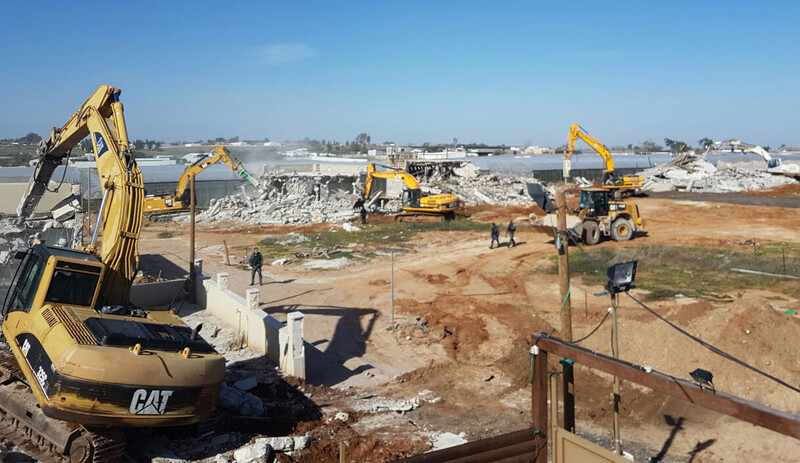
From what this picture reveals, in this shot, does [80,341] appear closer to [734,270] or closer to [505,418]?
[505,418]

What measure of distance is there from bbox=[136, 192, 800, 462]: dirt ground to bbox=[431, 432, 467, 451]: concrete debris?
171mm

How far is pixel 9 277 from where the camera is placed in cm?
2056

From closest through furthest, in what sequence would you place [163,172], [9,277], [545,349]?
1. [545,349]
2. [9,277]
3. [163,172]

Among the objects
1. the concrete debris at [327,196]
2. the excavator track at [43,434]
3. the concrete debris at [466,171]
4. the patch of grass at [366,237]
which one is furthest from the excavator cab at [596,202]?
the excavator track at [43,434]

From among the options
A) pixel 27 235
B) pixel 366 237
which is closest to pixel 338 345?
pixel 27 235

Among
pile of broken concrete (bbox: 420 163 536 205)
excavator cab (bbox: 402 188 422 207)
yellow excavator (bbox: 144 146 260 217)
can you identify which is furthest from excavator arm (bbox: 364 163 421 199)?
yellow excavator (bbox: 144 146 260 217)

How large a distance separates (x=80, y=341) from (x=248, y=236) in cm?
2908

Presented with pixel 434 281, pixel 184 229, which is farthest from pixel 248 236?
pixel 434 281

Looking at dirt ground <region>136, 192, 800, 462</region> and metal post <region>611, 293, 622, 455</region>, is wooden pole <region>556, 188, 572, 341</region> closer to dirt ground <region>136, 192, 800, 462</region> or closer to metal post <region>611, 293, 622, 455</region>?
metal post <region>611, 293, 622, 455</region>

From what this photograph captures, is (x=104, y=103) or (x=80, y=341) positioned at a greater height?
(x=104, y=103)

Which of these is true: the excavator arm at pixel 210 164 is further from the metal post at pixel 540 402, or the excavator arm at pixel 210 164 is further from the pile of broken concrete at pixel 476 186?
the metal post at pixel 540 402

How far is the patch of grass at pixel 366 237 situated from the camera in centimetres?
3219

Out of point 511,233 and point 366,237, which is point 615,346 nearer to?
point 511,233

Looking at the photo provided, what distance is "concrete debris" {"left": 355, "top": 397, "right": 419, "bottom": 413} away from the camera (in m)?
12.9
